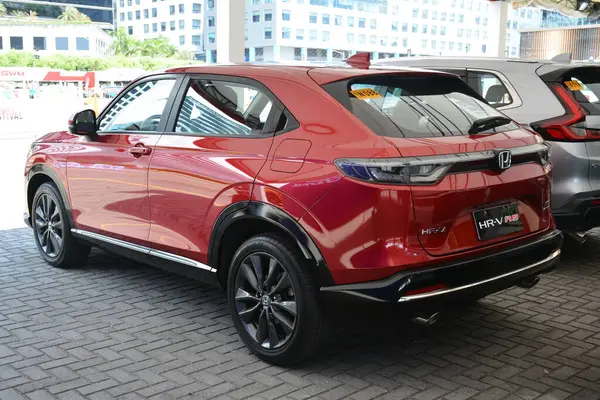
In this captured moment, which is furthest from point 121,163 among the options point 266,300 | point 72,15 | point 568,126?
point 72,15

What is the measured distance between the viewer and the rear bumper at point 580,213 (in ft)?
17.7

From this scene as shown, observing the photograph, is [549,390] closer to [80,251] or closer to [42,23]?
[80,251]

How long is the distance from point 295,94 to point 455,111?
0.91 m

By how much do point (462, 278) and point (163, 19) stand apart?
42.3 meters

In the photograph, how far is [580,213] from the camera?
5.39 meters

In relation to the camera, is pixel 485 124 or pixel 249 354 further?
pixel 249 354

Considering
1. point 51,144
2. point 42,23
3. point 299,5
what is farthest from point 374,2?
point 51,144

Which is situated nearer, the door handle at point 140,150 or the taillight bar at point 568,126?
the door handle at point 140,150

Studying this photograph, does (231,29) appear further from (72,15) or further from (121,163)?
(72,15)

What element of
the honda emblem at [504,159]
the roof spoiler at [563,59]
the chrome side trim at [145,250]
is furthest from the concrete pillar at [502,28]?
the honda emblem at [504,159]

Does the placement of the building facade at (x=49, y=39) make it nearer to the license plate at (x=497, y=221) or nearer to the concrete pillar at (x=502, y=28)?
the concrete pillar at (x=502, y=28)

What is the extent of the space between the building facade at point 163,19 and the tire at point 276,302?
114 ft

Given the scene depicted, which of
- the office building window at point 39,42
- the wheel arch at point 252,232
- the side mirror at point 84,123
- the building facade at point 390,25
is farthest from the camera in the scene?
the office building window at point 39,42

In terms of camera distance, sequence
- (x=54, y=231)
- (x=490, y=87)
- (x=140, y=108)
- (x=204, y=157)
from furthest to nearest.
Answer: (x=490, y=87) → (x=54, y=231) → (x=140, y=108) → (x=204, y=157)
